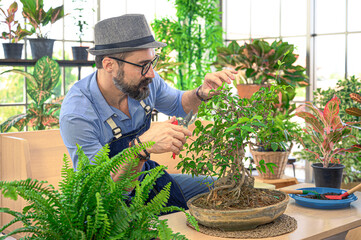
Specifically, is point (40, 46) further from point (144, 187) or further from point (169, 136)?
point (144, 187)

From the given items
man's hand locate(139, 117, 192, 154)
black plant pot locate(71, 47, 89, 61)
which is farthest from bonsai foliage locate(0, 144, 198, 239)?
black plant pot locate(71, 47, 89, 61)

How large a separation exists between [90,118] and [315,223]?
3.43ft

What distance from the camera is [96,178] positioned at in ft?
2.97

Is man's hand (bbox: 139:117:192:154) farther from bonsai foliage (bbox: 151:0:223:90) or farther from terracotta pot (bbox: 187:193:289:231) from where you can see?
bonsai foliage (bbox: 151:0:223:90)

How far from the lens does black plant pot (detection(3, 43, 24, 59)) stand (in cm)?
459

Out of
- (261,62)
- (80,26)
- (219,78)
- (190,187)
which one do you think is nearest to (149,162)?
(190,187)

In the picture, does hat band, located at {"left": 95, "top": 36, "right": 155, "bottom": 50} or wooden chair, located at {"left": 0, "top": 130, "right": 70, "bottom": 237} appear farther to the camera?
wooden chair, located at {"left": 0, "top": 130, "right": 70, "bottom": 237}

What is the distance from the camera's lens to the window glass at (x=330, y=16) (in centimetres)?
527

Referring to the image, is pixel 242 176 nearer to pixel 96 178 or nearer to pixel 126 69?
pixel 96 178

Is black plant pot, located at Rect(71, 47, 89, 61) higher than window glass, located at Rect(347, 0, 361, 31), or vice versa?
window glass, located at Rect(347, 0, 361, 31)

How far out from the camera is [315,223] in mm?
1451

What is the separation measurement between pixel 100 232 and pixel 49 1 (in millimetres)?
4949

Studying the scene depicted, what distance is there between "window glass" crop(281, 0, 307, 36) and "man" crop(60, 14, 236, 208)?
3824 mm

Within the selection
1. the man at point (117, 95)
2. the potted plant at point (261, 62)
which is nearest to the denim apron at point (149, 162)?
the man at point (117, 95)
